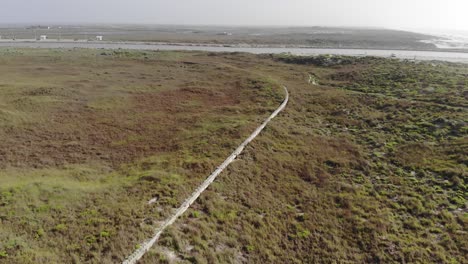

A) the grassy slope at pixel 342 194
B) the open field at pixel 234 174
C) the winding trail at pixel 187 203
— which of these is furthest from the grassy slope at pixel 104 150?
the grassy slope at pixel 342 194

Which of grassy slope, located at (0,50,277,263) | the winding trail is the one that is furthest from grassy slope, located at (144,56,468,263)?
grassy slope, located at (0,50,277,263)

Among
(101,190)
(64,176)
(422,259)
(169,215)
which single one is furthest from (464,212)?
(64,176)

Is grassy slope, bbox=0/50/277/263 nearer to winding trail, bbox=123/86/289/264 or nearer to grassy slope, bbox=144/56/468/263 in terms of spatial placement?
winding trail, bbox=123/86/289/264

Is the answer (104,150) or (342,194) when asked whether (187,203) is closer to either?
(342,194)

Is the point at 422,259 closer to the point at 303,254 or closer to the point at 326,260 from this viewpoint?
the point at 326,260

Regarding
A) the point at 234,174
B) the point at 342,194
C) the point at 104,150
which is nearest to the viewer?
the point at 342,194

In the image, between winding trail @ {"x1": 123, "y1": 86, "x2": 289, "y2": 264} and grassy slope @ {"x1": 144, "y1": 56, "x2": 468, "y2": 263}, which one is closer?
winding trail @ {"x1": 123, "y1": 86, "x2": 289, "y2": 264}

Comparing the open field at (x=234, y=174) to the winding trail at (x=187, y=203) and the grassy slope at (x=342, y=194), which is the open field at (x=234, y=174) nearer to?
the grassy slope at (x=342, y=194)

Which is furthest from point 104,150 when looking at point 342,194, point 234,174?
point 342,194
